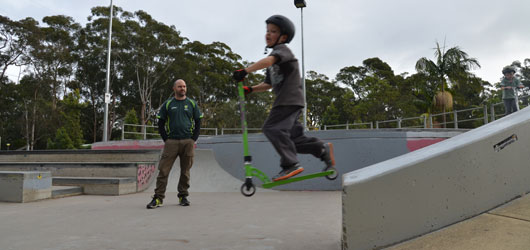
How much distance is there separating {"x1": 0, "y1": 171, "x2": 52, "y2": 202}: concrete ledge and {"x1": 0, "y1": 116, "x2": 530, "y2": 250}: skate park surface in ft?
0.81

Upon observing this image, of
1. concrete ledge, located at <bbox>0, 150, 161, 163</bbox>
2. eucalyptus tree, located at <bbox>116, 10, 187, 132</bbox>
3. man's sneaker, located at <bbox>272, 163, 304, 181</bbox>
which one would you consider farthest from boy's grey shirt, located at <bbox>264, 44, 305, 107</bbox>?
eucalyptus tree, located at <bbox>116, 10, 187, 132</bbox>

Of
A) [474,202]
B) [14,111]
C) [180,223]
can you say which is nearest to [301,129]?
[474,202]

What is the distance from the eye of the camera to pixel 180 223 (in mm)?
4371

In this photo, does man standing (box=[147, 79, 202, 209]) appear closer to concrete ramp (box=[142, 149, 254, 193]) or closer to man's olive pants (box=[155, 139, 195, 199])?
man's olive pants (box=[155, 139, 195, 199])

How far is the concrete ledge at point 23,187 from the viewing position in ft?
21.2

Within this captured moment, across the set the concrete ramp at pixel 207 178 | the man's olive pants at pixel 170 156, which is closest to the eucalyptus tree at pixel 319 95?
the concrete ramp at pixel 207 178

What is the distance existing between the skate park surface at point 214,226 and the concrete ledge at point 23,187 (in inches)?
9.7

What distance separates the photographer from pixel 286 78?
8.43ft

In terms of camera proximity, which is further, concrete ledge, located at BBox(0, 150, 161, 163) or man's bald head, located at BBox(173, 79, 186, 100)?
concrete ledge, located at BBox(0, 150, 161, 163)

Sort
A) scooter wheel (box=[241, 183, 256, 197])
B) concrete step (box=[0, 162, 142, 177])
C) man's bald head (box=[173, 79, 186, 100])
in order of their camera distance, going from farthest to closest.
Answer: concrete step (box=[0, 162, 142, 177]) → man's bald head (box=[173, 79, 186, 100]) → scooter wheel (box=[241, 183, 256, 197])

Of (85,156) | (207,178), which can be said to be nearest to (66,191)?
(85,156)

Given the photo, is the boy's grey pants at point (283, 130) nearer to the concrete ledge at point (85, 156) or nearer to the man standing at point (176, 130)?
the man standing at point (176, 130)

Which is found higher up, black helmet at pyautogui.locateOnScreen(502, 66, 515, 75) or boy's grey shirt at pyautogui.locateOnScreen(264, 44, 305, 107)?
black helmet at pyautogui.locateOnScreen(502, 66, 515, 75)

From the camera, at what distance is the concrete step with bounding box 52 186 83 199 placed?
23.3ft
